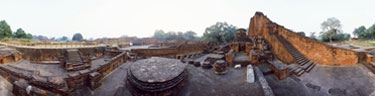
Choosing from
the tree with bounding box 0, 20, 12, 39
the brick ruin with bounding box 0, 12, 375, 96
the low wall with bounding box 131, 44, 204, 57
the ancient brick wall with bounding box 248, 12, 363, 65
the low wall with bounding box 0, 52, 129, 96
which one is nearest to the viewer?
the low wall with bounding box 0, 52, 129, 96

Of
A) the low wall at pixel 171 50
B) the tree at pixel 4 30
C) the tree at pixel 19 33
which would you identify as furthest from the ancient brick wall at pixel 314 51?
the tree at pixel 19 33

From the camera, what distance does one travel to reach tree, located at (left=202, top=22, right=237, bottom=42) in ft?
94.2

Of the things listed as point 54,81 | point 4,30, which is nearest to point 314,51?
point 54,81

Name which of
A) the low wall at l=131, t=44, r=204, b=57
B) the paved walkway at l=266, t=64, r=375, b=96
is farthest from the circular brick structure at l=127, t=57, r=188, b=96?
the low wall at l=131, t=44, r=204, b=57

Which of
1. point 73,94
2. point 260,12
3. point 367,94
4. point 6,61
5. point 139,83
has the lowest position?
point 367,94

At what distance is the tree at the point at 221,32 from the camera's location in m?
28.7

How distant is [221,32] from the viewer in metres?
29.2

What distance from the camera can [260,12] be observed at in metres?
17.6

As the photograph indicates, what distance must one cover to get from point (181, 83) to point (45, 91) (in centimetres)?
384

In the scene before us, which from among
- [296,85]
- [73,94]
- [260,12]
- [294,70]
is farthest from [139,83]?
[260,12]

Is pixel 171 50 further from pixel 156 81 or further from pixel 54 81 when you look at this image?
pixel 54 81

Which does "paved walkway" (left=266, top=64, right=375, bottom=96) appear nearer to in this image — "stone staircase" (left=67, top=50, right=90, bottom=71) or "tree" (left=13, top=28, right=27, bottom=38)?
"stone staircase" (left=67, top=50, right=90, bottom=71)

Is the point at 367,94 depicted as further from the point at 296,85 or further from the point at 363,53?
the point at 363,53

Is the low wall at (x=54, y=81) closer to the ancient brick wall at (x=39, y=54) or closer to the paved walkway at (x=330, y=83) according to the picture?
the paved walkway at (x=330, y=83)
